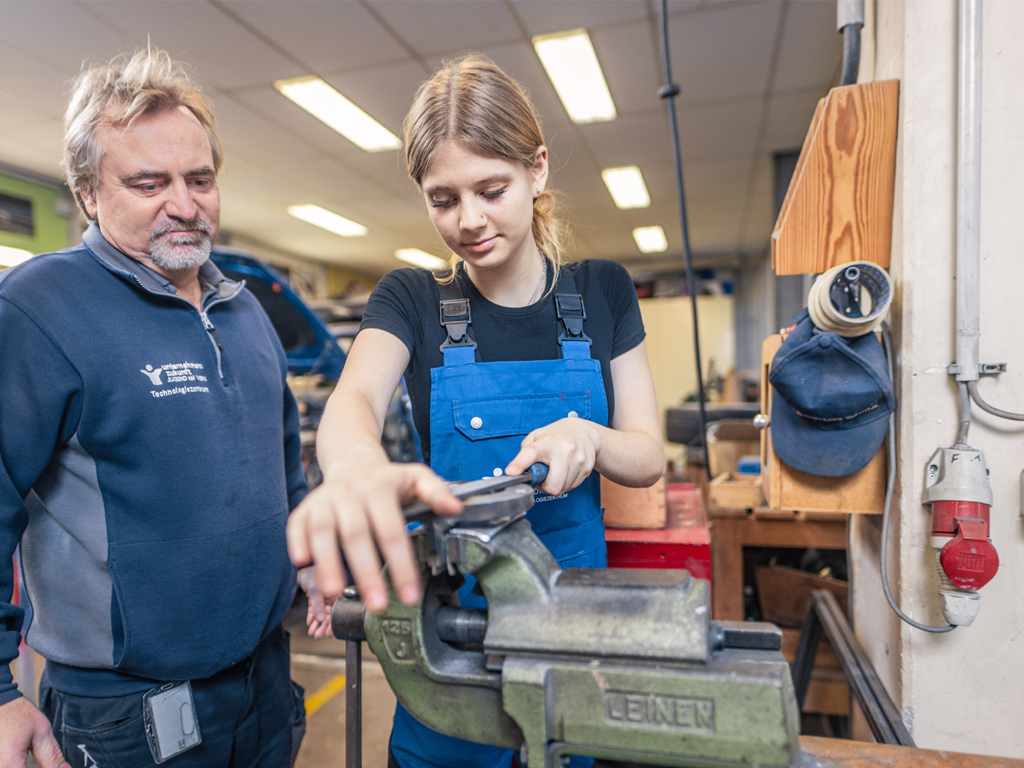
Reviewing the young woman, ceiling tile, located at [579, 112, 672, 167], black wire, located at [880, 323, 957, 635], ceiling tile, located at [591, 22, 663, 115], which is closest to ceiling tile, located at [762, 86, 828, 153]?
ceiling tile, located at [579, 112, 672, 167]

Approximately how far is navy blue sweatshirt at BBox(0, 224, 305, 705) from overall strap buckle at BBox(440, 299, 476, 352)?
0.50 m

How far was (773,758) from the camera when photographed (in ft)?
1.56

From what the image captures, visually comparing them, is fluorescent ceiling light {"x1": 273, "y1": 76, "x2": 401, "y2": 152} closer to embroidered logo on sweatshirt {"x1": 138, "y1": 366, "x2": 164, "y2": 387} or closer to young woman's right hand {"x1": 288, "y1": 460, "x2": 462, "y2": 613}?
embroidered logo on sweatshirt {"x1": 138, "y1": 366, "x2": 164, "y2": 387}

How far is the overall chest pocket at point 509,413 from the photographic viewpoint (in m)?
0.98

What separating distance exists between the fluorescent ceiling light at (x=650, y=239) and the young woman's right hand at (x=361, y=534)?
7146 millimetres

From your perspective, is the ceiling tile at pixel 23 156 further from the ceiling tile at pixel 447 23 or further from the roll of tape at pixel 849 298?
the roll of tape at pixel 849 298

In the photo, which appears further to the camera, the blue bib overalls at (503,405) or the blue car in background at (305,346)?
the blue car in background at (305,346)

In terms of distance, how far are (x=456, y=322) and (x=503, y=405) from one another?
0.16 m

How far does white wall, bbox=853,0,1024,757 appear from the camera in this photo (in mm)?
1027

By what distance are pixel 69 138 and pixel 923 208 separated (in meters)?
1.64

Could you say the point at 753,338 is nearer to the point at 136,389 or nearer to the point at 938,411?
the point at 938,411

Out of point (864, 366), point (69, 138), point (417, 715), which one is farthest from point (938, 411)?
point (69, 138)

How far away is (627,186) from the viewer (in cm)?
549

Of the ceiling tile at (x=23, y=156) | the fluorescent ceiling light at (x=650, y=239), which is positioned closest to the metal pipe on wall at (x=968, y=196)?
the ceiling tile at (x=23, y=156)
